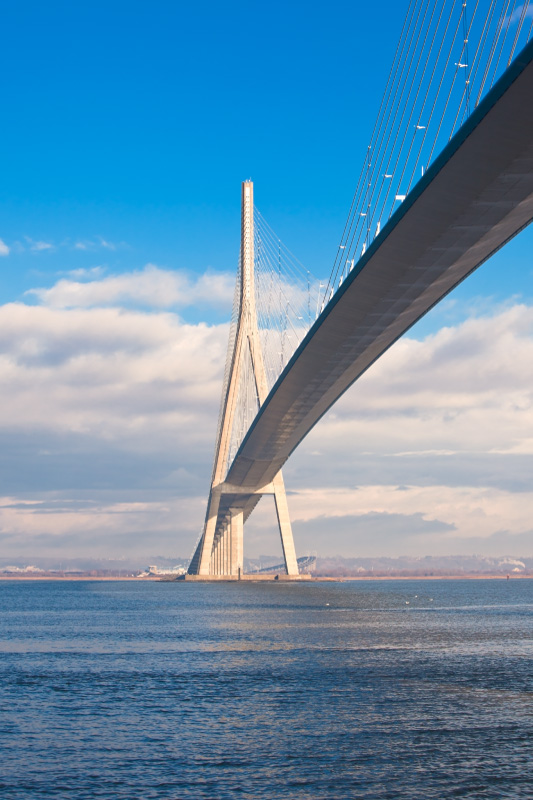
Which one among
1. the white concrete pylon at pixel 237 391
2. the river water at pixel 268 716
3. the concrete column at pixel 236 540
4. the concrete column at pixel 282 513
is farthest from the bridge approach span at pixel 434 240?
the concrete column at pixel 236 540

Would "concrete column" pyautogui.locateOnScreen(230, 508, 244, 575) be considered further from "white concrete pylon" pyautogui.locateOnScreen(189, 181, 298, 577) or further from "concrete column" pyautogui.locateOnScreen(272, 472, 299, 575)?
"concrete column" pyautogui.locateOnScreen(272, 472, 299, 575)

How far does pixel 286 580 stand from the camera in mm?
88938

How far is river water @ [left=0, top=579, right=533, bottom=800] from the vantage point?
1170 cm

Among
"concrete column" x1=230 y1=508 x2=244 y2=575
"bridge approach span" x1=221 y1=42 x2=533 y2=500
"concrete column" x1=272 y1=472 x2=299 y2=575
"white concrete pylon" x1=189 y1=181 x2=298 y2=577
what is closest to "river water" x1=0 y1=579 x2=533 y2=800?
"bridge approach span" x1=221 y1=42 x2=533 y2=500

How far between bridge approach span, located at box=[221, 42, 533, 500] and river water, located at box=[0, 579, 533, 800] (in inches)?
460

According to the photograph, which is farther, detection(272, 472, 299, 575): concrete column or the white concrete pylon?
detection(272, 472, 299, 575): concrete column

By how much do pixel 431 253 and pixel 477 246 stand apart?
1.39 meters

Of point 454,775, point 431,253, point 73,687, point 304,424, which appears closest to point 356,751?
point 454,775

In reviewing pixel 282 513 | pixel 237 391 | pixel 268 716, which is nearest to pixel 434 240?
pixel 268 716

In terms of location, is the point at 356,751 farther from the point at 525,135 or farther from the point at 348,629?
the point at 348,629

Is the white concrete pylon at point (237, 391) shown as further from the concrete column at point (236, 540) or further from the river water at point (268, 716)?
the river water at point (268, 716)

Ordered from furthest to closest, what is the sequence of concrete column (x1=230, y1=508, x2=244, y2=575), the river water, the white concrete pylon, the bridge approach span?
concrete column (x1=230, y1=508, x2=244, y2=575)
the white concrete pylon
the bridge approach span
the river water

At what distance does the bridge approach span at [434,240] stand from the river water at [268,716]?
11692 mm

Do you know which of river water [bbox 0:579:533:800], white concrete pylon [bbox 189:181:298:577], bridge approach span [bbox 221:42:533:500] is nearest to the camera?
river water [bbox 0:579:533:800]
